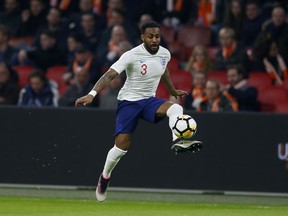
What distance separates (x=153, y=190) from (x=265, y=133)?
1833 mm

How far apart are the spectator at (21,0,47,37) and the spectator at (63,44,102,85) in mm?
2437

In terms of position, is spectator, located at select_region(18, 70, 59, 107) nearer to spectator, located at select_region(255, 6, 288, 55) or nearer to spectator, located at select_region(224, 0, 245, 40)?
spectator, located at select_region(224, 0, 245, 40)

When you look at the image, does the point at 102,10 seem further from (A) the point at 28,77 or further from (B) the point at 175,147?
(B) the point at 175,147

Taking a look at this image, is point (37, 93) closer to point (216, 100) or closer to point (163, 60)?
point (216, 100)

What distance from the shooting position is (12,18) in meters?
21.2

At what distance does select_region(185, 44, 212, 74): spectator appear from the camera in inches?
695

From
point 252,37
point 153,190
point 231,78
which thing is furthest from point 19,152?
point 252,37

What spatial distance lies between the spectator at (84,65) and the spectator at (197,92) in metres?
1.86

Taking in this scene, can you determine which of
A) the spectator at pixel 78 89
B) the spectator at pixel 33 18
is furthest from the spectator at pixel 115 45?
the spectator at pixel 33 18

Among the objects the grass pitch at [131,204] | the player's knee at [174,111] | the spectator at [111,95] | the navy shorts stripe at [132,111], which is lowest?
the grass pitch at [131,204]

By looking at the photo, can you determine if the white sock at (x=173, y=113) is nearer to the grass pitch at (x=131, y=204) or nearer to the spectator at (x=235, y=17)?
the grass pitch at (x=131, y=204)

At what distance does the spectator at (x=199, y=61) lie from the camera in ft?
57.9

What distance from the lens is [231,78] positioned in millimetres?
16906

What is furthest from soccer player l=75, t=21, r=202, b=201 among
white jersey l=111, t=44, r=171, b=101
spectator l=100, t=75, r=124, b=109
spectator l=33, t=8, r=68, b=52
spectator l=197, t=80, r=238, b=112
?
spectator l=33, t=8, r=68, b=52
